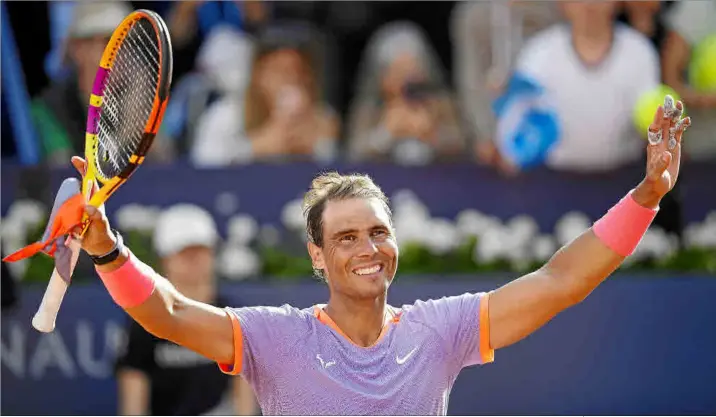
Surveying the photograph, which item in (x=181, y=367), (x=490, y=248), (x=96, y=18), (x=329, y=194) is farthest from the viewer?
(x=96, y=18)

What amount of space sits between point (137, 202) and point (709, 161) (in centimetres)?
286

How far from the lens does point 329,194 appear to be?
12.3ft

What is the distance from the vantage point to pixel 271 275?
22.2 ft

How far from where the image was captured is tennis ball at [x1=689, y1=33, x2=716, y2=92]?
7375 mm

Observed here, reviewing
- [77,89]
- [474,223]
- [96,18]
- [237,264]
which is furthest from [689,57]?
[77,89]

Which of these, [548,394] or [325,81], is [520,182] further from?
[325,81]

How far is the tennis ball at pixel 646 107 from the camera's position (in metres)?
6.80

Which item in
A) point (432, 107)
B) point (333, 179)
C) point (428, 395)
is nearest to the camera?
point (428, 395)

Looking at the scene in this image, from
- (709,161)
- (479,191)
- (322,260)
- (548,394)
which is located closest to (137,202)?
(479,191)

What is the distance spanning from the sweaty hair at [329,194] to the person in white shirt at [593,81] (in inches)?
130

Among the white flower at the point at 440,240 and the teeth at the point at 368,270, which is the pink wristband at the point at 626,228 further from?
the white flower at the point at 440,240

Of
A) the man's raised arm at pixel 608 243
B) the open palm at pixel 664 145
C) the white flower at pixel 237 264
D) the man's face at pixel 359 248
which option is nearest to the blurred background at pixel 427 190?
the white flower at pixel 237 264

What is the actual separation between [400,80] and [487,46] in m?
0.53

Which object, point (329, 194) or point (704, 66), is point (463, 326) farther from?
point (704, 66)
